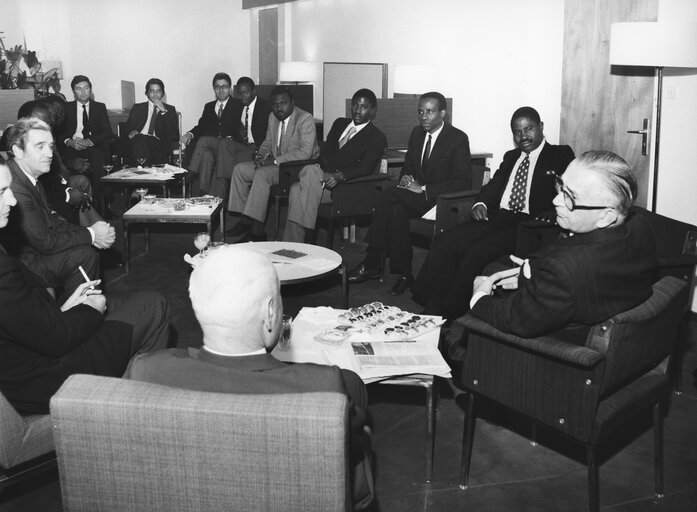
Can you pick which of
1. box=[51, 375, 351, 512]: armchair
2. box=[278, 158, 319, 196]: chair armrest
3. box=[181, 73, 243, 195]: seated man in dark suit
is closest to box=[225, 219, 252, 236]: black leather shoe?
box=[278, 158, 319, 196]: chair armrest

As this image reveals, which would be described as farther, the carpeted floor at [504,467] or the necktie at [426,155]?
the necktie at [426,155]

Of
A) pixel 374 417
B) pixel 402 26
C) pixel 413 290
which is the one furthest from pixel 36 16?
pixel 374 417

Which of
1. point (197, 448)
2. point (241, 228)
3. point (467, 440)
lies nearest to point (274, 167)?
point (241, 228)

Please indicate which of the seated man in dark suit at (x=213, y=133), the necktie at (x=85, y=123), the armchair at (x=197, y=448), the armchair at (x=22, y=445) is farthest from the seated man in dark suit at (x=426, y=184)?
the necktie at (x=85, y=123)

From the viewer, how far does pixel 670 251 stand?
12.5 ft

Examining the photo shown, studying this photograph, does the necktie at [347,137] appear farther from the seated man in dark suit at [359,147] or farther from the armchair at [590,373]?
the armchair at [590,373]

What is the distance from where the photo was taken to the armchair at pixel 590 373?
243 centimetres

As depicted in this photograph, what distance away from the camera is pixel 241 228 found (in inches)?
283

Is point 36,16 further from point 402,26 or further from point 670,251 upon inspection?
point 670,251

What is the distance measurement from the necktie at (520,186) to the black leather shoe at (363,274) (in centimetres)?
115

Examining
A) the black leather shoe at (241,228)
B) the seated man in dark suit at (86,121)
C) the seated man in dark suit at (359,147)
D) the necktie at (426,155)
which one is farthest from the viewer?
the seated man in dark suit at (86,121)

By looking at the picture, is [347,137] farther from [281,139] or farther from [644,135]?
[644,135]

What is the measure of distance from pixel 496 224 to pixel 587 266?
2.63 meters

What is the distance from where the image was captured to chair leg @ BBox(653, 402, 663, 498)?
2.86 metres
